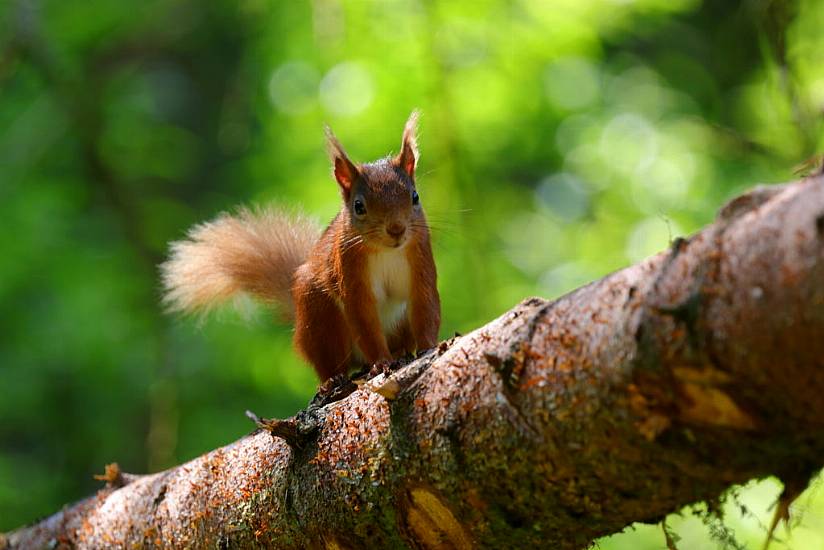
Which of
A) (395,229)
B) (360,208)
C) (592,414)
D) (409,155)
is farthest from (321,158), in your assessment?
(592,414)

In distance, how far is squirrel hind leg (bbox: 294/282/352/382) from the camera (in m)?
2.73

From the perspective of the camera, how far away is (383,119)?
3.74 m

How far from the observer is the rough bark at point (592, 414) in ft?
3.28

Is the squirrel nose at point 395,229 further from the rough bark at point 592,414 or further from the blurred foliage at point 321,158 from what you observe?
the rough bark at point 592,414

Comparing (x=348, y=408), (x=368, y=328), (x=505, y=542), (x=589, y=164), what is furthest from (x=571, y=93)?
(x=505, y=542)

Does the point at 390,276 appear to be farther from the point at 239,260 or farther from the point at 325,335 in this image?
the point at 239,260

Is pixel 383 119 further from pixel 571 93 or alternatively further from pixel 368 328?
pixel 368 328

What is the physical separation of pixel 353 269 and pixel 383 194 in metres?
0.23

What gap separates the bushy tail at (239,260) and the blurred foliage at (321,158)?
248 mm

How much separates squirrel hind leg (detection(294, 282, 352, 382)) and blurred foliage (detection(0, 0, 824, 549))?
1.52 feet

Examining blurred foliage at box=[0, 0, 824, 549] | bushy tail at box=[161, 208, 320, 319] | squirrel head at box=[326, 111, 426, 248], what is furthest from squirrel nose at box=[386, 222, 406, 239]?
bushy tail at box=[161, 208, 320, 319]

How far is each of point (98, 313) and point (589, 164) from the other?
258cm

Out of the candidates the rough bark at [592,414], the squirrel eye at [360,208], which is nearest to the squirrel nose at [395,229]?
the squirrel eye at [360,208]

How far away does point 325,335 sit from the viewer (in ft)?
8.98
